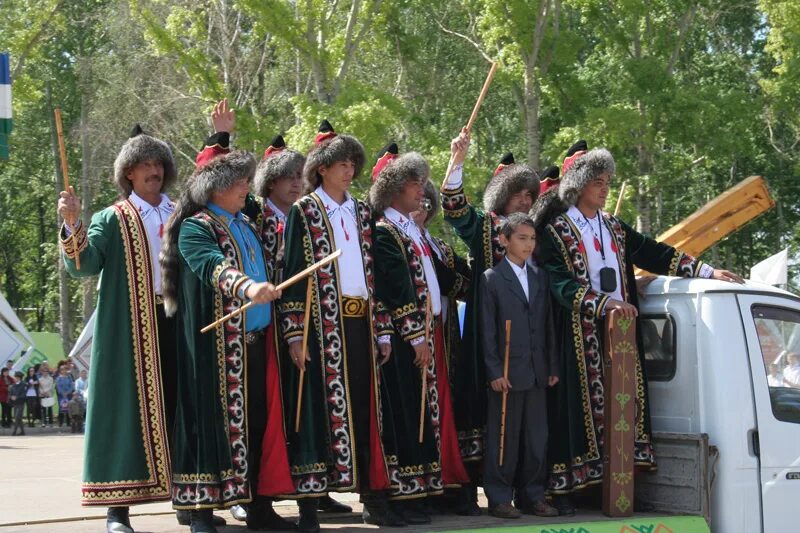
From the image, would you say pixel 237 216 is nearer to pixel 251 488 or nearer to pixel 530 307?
pixel 251 488

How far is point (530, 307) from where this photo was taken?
6.47 meters

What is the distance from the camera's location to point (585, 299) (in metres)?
6.36

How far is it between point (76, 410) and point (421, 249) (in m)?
19.9

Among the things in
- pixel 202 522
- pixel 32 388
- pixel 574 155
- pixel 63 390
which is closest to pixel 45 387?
pixel 32 388

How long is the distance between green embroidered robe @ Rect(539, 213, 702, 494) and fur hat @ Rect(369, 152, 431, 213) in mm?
804

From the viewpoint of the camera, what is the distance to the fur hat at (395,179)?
6484 millimetres

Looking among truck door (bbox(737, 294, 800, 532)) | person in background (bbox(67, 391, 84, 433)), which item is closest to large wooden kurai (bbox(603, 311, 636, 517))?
truck door (bbox(737, 294, 800, 532))

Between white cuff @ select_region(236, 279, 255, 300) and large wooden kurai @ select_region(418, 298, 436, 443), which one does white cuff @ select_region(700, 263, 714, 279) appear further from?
white cuff @ select_region(236, 279, 255, 300)

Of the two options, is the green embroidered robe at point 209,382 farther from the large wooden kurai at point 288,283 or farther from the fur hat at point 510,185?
the fur hat at point 510,185

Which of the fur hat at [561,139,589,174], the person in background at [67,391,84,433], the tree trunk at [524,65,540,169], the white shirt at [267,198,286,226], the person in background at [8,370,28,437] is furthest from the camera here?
the person in background at [67,391,84,433]

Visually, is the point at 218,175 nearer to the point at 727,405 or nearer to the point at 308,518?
the point at 308,518

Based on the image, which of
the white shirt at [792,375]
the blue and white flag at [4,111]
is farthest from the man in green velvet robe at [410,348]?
the blue and white flag at [4,111]

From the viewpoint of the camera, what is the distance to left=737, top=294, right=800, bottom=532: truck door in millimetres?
6113

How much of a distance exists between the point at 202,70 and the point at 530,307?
16.1 m
